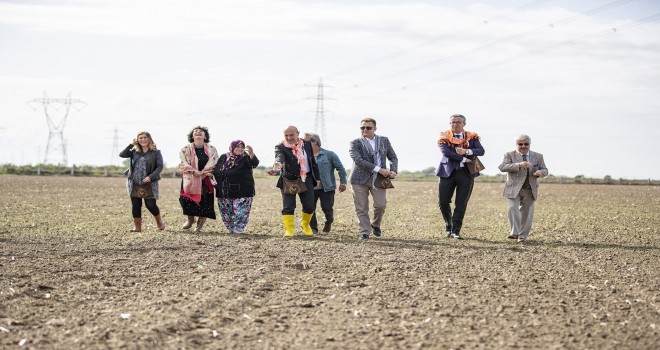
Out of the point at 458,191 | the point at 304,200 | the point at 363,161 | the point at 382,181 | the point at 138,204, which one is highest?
the point at 363,161

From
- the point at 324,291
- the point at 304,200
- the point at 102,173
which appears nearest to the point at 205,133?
the point at 304,200

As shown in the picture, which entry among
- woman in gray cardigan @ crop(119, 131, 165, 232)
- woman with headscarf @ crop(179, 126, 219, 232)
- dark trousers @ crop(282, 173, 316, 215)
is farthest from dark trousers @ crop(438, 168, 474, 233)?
woman in gray cardigan @ crop(119, 131, 165, 232)

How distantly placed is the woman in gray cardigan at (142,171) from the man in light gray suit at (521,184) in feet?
19.0

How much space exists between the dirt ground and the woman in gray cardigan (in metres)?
0.59

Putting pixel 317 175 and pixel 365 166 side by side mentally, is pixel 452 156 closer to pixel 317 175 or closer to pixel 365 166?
pixel 365 166

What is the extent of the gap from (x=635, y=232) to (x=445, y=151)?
4545 millimetres

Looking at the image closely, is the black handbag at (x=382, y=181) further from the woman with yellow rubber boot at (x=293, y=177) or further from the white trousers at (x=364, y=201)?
the woman with yellow rubber boot at (x=293, y=177)

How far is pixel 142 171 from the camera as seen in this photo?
1535 centimetres

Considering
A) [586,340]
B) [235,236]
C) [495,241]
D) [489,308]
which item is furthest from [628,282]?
[235,236]

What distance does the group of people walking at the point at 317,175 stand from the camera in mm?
14602

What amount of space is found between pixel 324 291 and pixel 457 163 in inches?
254

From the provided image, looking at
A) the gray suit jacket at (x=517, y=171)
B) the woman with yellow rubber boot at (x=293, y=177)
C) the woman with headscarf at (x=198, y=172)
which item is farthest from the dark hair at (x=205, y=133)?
the gray suit jacket at (x=517, y=171)

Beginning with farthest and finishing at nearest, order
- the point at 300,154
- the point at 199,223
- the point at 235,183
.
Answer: the point at 199,223
the point at 235,183
the point at 300,154

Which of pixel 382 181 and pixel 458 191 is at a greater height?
pixel 382 181
